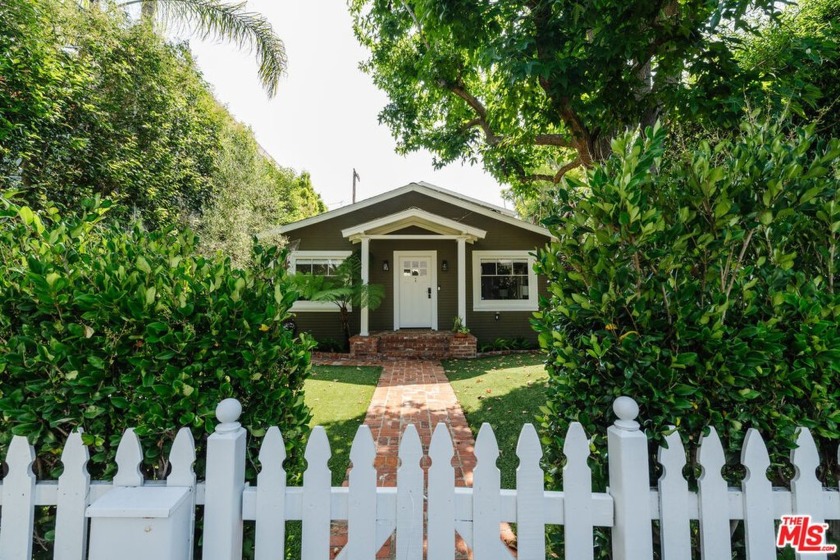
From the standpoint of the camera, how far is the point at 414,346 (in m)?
9.85

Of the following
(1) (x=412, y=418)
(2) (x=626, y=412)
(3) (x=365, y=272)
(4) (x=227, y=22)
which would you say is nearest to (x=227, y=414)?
(2) (x=626, y=412)

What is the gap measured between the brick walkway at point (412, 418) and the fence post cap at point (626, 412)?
1.54 metres

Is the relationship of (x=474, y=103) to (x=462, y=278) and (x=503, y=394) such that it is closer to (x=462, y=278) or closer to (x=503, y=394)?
(x=462, y=278)

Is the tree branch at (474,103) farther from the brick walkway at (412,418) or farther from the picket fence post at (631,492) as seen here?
the picket fence post at (631,492)

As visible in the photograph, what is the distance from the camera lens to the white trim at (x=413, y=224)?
10406 mm

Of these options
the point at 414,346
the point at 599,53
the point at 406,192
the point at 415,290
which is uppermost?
the point at 406,192

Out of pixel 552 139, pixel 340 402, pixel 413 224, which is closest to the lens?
pixel 340 402

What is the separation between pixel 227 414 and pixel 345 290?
28.5ft

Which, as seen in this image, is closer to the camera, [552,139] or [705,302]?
[705,302]

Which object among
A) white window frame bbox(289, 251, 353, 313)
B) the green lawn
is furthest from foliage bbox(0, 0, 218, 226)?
the green lawn

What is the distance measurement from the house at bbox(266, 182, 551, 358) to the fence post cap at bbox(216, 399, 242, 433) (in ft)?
32.4

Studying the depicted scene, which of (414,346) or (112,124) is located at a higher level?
(112,124)

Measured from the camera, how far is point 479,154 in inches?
351

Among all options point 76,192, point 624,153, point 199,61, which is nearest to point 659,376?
point 624,153
